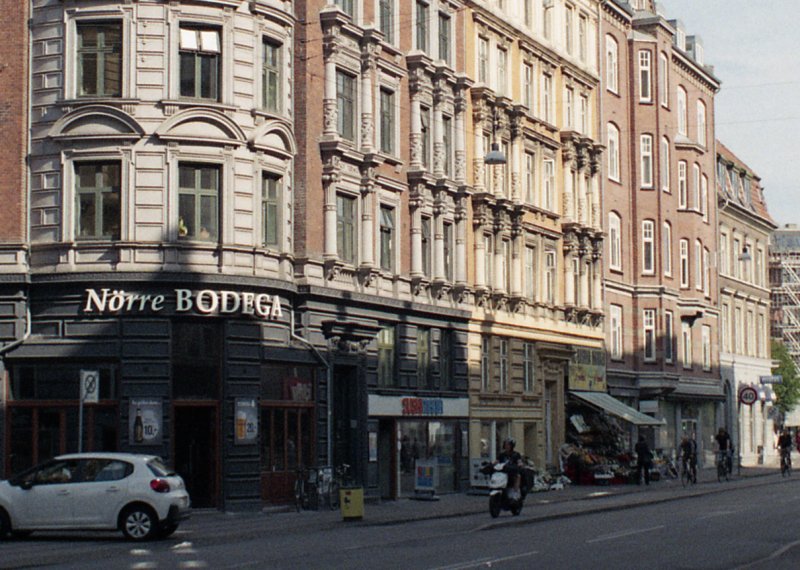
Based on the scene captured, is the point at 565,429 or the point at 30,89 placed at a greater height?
the point at 30,89

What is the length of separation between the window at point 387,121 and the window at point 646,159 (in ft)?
78.3

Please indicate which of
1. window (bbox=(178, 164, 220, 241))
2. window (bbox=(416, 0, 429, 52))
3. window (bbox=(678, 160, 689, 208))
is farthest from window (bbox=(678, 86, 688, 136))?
window (bbox=(178, 164, 220, 241))

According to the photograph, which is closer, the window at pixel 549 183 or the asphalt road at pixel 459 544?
the asphalt road at pixel 459 544

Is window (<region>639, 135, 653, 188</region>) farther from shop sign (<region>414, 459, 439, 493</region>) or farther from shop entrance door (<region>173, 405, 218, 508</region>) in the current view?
shop entrance door (<region>173, 405, 218, 508</region>)

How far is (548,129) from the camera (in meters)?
54.6

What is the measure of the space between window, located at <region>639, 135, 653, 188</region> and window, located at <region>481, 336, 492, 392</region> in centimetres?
1812

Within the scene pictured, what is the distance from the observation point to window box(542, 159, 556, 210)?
54438mm

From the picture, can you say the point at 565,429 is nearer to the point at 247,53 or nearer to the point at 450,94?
the point at 450,94

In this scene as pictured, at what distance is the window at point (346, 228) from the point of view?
131 ft

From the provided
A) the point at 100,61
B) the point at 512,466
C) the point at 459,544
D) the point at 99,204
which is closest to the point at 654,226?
the point at 512,466

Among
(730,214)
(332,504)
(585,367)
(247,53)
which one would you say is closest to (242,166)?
(247,53)

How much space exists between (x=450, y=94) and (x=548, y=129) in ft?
28.6

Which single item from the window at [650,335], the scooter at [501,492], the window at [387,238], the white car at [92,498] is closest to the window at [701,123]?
the window at [650,335]

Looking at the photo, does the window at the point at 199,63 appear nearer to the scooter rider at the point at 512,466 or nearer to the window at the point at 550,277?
the scooter rider at the point at 512,466
